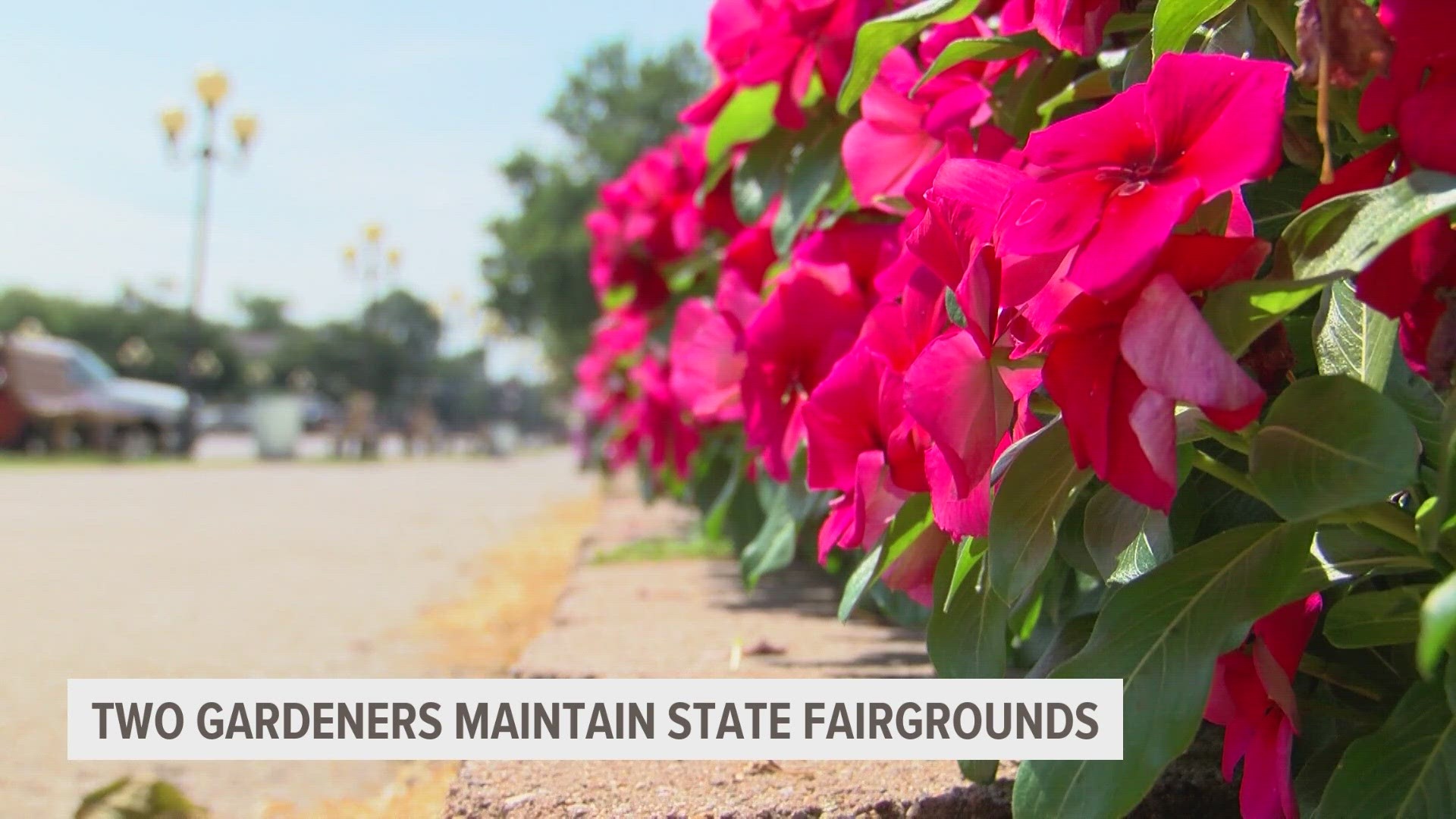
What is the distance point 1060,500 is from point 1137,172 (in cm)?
20

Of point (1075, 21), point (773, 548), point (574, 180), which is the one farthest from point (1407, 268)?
point (574, 180)

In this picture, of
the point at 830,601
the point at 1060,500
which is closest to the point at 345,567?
the point at 830,601

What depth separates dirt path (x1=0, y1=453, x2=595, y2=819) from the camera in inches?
99.7

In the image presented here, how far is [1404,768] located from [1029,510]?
A: 259 millimetres

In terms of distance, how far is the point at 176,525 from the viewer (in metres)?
8.98

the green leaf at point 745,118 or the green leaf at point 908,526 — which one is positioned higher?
the green leaf at point 745,118

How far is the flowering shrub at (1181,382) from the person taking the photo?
23.8 inches

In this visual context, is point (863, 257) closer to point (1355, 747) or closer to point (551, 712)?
point (551, 712)

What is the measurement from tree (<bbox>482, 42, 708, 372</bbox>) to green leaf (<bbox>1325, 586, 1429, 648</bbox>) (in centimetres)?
1891

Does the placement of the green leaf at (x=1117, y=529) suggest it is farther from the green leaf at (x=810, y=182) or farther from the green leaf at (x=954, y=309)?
the green leaf at (x=810, y=182)

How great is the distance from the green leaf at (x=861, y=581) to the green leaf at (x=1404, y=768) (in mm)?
341

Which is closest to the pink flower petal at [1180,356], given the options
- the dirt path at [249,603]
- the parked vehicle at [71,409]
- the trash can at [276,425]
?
the dirt path at [249,603]

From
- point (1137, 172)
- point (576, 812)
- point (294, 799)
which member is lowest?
point (294, 799)

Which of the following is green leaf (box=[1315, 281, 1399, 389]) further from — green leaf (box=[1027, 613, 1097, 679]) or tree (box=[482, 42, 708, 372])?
tree (box=[482, 42, 708, 372])
